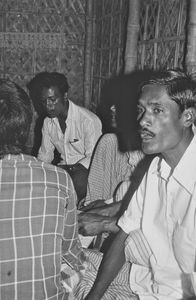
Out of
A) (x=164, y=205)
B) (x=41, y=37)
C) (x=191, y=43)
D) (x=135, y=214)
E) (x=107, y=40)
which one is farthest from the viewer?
(x=41, y=37)

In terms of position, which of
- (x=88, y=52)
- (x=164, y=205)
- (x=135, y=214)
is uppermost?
(x=88, y=52)

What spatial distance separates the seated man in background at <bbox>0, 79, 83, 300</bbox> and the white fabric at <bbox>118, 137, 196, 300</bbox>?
44 cm

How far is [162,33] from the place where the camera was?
11.5 ft

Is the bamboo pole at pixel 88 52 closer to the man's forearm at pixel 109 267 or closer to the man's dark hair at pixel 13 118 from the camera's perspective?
the man's forearm at pixel 109 267

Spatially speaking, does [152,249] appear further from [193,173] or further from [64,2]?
[64,2]

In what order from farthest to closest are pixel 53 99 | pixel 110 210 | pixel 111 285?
pixel 53 99 < pixel 110 210 < pixel 111 285

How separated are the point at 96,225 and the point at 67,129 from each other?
1862 millimetres

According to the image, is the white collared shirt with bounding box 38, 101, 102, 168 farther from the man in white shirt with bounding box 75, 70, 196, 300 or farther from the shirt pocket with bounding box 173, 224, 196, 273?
the shirt pocket with bounding box 173, 224, 196, 273

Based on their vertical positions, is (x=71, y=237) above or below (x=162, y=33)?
below

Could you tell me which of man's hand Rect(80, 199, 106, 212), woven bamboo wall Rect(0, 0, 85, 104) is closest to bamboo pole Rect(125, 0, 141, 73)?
man's hand Rect(80, 199, 106, 212)

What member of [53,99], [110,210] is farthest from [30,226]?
[53,99]

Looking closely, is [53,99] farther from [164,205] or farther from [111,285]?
[164,205]

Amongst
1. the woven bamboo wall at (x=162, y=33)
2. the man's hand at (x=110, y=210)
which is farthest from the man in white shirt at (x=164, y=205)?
the woven bamboo wall at (x=162, y=33)

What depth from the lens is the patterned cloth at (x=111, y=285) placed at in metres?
1.86
